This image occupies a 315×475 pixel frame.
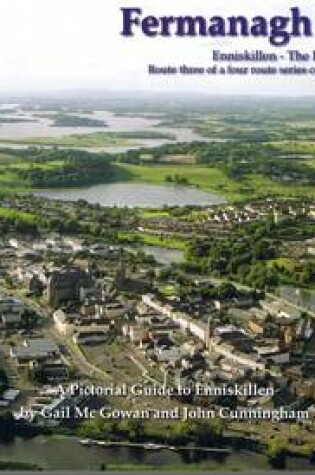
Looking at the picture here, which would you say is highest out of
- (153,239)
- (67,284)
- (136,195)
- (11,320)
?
(136,195)

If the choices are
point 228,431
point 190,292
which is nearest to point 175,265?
point 190,292

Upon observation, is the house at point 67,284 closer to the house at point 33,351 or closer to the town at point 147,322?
the town at point 147,322

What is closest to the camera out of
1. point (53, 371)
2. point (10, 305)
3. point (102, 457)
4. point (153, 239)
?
point (102, 457)

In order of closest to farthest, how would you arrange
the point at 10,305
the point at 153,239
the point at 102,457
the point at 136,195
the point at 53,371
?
the point at 102,457, the point at 53,371, the point at 10,305, the point at 153,239, the point at 136,195

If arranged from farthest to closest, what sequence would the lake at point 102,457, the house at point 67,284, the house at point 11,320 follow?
the house at point 67,284 → the house at point 11,320 → the lake at point 102,457

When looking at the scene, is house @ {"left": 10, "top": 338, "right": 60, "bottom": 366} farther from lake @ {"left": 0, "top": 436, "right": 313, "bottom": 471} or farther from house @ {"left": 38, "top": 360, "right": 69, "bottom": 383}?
lake @ {"left": 0, "top": 436, "right": 313, "bottom": 471}

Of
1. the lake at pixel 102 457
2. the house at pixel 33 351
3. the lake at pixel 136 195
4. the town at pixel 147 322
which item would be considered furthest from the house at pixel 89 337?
the lake at pixel 136 195

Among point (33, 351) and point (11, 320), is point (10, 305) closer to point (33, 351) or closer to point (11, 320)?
point (11, 320)

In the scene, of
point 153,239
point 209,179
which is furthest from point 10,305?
point 209,179
